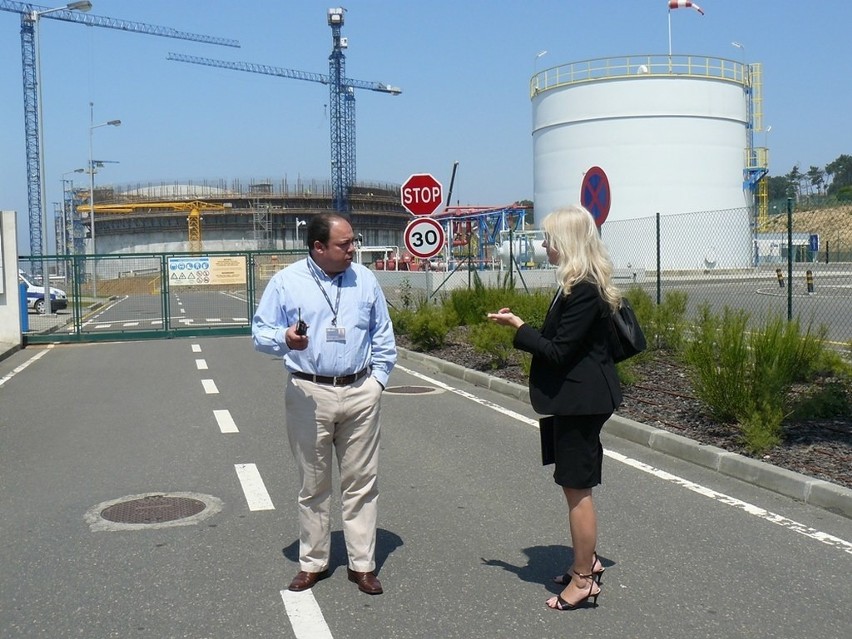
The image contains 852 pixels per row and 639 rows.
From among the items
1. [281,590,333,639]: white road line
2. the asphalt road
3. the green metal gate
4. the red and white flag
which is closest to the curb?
the asphalt road

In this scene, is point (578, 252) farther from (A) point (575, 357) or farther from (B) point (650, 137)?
(B) point (650, 137)

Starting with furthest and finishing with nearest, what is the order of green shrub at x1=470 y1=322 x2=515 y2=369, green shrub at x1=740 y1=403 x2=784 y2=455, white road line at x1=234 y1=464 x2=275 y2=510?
green shrub at x1=470 y1=322 x2=515 y2=369, green shrub at x1=740 y1=403 x2=784 y2=455, white road line at x1=234 y1=464 x2=275 y2=510

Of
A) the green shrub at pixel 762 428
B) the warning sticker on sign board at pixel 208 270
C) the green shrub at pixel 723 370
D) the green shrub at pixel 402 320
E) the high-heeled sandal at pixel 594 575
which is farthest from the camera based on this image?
the warning sticker on sign board at pixel 208 270

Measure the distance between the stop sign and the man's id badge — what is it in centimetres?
1352

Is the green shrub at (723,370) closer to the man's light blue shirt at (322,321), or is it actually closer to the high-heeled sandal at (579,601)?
the high-heeled sandal at (579,601)

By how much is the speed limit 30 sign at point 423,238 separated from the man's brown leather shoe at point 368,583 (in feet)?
42.1

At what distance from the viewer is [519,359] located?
13836mm

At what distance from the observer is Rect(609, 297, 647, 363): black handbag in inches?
177

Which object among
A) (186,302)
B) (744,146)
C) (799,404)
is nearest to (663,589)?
(799,404)

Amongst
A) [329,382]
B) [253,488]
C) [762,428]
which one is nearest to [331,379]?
[329,382]

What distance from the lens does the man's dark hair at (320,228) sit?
4766 mm

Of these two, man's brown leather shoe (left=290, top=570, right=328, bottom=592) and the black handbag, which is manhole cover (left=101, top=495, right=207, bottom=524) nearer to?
man's brown leather shoe (left=290, top=570, right=328, bottom=592)

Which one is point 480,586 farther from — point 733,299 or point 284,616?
point 733,299

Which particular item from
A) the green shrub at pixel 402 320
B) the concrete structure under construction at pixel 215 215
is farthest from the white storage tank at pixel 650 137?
the concrete structure under construction at pixel 215 215
